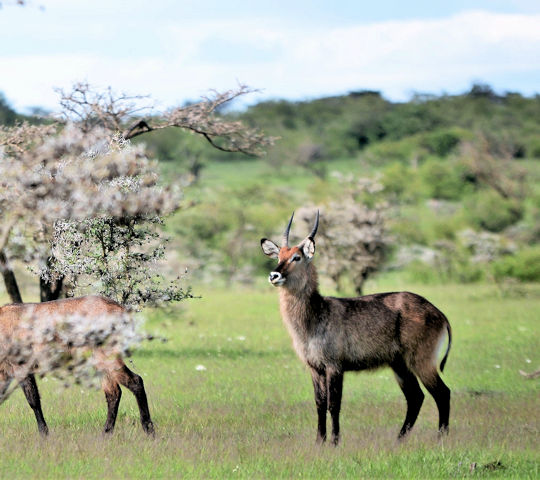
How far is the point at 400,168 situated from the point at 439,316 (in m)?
53.8

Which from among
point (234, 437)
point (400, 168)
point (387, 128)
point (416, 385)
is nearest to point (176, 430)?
point (234, 437)

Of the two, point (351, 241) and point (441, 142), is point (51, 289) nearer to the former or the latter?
point (351, 241)

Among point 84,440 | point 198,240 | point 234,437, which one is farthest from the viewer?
point 198,240

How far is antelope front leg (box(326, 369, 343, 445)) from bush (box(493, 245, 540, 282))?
23283mm

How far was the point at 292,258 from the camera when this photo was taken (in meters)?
9.05

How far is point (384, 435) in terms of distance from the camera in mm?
9648

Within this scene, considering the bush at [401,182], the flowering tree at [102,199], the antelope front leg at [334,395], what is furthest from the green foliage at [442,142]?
the antelope front leg at [334,395]

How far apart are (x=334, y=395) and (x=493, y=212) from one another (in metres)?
44.2

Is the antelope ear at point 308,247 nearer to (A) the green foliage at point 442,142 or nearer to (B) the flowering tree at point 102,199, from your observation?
(B) the flowering tree at point 102,199

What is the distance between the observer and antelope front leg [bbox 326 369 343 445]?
358 inches

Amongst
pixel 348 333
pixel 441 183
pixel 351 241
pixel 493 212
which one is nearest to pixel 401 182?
pixel 441 183

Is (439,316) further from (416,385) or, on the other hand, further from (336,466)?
(336,466)

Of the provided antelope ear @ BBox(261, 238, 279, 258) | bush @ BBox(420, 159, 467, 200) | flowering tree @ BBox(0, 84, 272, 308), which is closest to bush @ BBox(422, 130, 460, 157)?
bush @ BBox(420, 159, 467, 200)

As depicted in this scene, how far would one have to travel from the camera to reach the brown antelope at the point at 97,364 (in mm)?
8695
